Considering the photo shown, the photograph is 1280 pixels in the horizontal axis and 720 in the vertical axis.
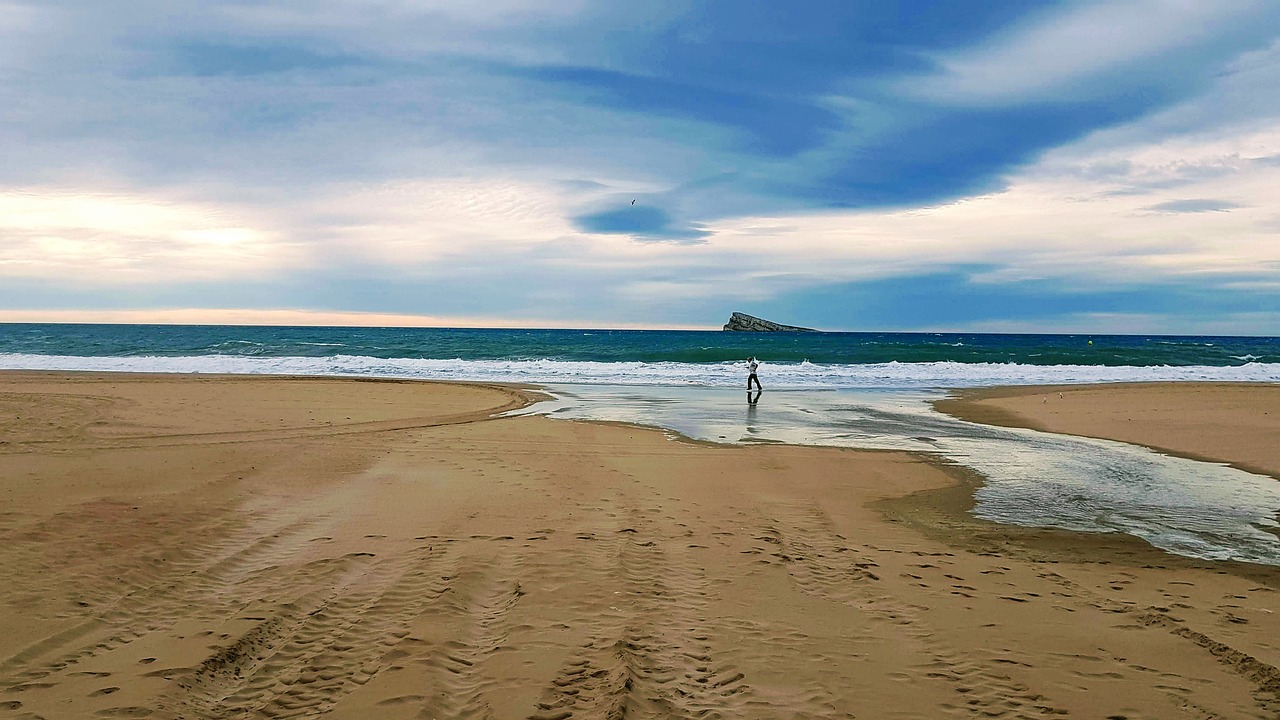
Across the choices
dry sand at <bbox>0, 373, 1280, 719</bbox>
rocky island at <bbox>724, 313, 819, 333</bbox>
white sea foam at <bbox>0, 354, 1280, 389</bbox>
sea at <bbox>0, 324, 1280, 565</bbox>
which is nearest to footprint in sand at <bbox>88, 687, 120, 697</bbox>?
dry sand at <bbox>0, 373, 1280, 719</bbox>

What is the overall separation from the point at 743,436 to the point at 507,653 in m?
9.55

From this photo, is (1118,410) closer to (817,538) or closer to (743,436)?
(743,436)

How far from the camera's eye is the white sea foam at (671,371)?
3009 centimetres

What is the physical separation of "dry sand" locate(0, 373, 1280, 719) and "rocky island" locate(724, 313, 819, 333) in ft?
380

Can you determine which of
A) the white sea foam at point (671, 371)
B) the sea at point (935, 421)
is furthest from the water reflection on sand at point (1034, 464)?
the white sea foam at point (671, 371)

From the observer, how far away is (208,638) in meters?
3.99

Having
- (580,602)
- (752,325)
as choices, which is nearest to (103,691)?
(580,602)

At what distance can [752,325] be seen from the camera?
12531 cm

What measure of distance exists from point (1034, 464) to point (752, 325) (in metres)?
116

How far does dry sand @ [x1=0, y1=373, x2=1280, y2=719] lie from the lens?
3479 millimetres

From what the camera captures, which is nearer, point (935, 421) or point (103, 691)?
point (103, 691)

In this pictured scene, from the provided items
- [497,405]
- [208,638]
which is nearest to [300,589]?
[208,638]

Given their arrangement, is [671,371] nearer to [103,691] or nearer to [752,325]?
[103,691]

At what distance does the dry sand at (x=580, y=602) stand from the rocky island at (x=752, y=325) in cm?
11598
